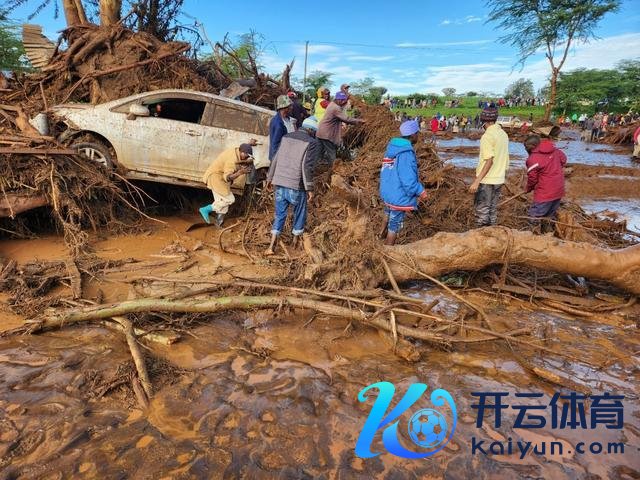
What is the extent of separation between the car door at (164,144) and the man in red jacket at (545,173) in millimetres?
4746

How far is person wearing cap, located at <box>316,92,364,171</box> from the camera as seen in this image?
21.8ft

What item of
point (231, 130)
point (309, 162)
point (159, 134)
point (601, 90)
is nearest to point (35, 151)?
point (159, 134)

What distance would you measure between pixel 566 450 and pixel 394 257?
8.03 feet

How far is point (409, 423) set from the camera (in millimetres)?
2779

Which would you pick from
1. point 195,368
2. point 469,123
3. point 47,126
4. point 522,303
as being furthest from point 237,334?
point 469,123

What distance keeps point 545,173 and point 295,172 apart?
328cm

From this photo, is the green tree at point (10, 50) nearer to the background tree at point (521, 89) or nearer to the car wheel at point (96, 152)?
the car wheel at point (96, 152)

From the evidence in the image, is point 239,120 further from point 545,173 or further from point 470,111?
point 470,111

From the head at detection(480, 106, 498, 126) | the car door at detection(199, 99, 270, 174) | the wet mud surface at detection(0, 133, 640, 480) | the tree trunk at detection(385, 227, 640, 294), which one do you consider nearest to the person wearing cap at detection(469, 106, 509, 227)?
the head at detection(480, 106, 498, 126)

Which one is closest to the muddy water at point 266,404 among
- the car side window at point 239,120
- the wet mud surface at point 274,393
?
the wet mud surface at point 274,393

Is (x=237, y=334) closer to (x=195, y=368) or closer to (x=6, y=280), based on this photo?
(x=195, y=368)

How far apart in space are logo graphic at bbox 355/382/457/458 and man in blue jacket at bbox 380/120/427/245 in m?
2.40

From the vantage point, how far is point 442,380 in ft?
10.8

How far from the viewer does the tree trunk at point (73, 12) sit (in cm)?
976
